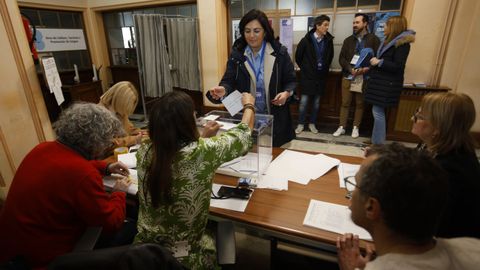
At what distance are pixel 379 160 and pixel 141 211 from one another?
946 mm

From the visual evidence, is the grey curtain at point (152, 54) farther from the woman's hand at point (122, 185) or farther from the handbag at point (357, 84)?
the woman's hand at point (122, 185)

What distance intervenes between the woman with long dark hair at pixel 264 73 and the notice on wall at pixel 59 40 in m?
4.06

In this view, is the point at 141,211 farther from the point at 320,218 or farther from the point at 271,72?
the point at 271,72

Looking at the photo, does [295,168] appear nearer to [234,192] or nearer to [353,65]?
[234,192]

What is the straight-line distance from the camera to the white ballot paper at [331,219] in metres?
1.06

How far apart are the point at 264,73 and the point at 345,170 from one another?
87 centimetres

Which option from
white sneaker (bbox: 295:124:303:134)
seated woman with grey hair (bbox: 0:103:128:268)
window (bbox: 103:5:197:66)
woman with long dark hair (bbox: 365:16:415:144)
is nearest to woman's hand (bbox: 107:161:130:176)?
seated woman with grey hair (bbox: 0:103:128:268)

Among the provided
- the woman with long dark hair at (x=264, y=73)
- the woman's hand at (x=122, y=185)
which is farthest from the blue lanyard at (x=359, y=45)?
the woman's hand at (x=122, y=185)

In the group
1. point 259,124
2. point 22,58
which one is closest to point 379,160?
point 259,124

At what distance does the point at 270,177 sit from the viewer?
4.80 feet

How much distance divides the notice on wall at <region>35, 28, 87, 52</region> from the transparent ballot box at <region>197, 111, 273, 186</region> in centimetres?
430

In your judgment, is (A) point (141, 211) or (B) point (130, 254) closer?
(B) point (130, 254)

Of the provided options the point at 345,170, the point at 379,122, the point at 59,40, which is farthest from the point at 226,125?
the point at 59,40

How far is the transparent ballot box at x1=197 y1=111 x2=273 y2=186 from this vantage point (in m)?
1.50
